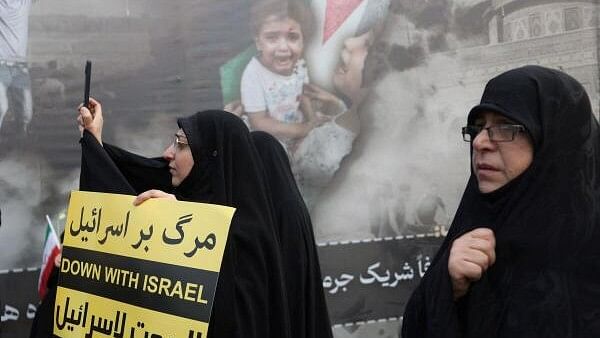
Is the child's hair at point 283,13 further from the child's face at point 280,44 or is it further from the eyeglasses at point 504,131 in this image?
the eyeglasses at point 504,131

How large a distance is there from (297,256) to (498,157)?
4.13 feet

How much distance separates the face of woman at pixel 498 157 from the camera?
173 centimetres

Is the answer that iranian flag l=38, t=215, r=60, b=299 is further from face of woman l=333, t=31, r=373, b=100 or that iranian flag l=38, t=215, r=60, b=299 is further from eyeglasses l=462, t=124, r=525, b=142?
eyeglasses l=462, t=124, r=525, b=142

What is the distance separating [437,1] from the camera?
4312 mm

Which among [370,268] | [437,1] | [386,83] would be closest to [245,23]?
[386,83]

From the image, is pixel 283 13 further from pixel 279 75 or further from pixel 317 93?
pixel 317 93

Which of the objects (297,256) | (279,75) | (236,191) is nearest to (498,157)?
(236,191)

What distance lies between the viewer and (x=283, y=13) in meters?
3.99

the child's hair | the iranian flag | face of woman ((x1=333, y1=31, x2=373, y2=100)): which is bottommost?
the iranian flag

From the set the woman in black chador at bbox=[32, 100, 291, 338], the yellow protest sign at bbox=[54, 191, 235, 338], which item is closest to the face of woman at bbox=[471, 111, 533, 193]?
the yellow protest sign at bbox=[54, 191, 235, 338]

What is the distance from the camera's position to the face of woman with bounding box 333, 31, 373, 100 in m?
4.13

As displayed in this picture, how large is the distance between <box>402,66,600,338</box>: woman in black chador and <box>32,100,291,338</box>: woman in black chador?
2.22 feet

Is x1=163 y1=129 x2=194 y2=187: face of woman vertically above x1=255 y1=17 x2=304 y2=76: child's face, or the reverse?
x1=255 y1=17 x2=304 y2=76: child's face

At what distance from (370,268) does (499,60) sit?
132 cm
